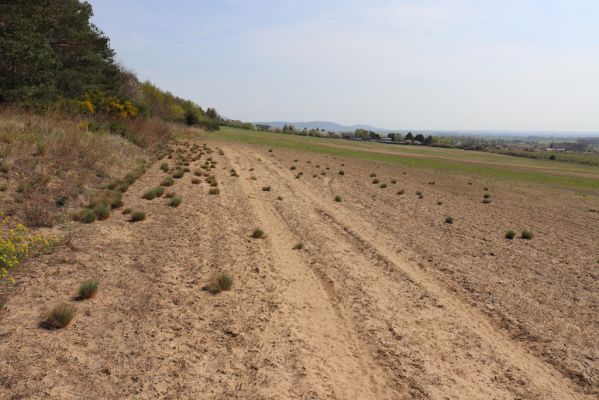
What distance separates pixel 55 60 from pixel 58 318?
18.4 meters

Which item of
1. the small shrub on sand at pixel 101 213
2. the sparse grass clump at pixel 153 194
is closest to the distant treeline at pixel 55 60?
the sparse grass clump at pixel 153 194

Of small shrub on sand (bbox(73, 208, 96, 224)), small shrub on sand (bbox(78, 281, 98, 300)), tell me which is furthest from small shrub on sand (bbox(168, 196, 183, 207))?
small shrub on sand (bbox(78, 281, 98, 300))

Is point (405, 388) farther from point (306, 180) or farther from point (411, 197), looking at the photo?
point (306, 180)

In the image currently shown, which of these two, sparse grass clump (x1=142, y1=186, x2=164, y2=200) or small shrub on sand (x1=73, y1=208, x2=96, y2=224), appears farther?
sparse grass clump (x1=142, y1=186, x2=164, y2=200)

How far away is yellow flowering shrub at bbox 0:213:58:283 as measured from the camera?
595 cm

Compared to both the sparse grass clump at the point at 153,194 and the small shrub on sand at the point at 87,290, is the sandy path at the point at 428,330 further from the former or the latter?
the sparse grass clump at the point at 153,194

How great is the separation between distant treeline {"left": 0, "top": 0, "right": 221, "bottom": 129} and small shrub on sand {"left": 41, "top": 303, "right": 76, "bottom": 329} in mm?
14598

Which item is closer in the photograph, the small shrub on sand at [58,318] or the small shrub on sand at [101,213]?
the small shrub on sand at [58,318]

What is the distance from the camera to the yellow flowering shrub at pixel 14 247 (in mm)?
5945

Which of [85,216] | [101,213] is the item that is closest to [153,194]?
[101,213]

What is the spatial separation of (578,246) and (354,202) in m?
7.71

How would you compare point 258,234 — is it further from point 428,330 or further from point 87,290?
point 428,330

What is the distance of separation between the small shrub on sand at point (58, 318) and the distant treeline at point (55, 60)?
14.6 metres

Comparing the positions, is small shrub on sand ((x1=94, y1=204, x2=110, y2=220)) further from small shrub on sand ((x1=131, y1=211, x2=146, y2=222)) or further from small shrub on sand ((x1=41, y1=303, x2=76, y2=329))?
small shrub on sand ((x1=41, y1=303, x2=76, y2=329))
